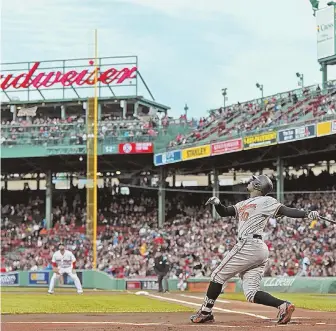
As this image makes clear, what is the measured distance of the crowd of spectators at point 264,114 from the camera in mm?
35812

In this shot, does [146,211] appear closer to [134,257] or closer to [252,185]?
[134,257]

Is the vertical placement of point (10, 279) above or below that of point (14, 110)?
below

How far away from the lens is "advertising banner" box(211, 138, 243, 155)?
120 feet

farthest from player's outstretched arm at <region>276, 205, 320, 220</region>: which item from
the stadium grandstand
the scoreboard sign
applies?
the scoreboard sign

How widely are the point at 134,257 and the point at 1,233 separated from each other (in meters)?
11.8

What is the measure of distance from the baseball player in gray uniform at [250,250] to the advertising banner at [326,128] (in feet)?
71.0

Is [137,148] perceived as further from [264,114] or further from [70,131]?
[264,114]

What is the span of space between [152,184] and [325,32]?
13631 millimetres

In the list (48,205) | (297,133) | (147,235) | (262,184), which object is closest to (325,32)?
(297,133)

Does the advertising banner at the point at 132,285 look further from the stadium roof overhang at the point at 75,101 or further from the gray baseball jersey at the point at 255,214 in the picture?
the stadium roof overhang at the point at 75,101

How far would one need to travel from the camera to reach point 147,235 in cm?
3941

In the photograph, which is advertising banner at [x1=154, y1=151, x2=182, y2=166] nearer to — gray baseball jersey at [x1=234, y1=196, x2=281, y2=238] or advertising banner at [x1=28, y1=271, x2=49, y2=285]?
advertising banner at [x1=28, y1=271, x2=49, y2=285]

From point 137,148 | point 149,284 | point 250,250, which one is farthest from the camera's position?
point 137,148

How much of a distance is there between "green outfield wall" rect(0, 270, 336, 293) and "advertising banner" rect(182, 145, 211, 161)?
893cm
